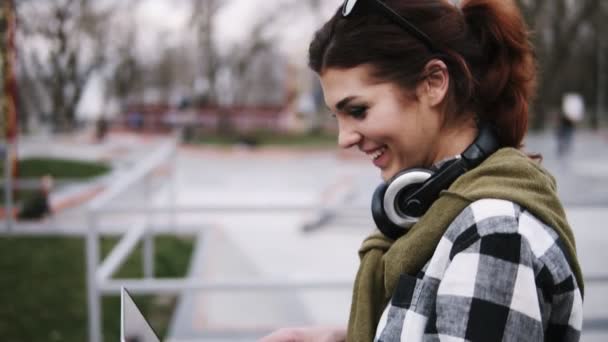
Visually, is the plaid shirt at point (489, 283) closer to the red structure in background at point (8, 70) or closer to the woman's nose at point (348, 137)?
the woman's nose at point (348, 137)

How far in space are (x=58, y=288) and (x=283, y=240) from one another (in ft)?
10.0

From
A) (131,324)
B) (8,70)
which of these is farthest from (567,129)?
(131,324)

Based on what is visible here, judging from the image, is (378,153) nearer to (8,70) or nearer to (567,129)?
(8,70)

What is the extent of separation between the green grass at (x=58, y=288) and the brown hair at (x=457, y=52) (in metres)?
3.69

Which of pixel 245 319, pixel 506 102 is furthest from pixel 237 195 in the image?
pixel 506 102

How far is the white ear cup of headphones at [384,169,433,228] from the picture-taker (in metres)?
1.21

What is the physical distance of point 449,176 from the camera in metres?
1.19

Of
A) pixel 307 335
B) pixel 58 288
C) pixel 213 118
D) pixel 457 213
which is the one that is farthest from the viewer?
pixel 213 118

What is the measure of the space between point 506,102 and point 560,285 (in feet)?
1.43

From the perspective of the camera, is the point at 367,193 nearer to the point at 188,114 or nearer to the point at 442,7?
the point at 442,7

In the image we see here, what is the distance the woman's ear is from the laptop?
672 millimetres

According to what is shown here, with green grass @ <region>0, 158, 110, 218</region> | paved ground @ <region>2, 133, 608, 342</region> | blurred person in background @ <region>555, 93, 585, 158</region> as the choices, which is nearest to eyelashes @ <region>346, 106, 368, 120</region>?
paved ground @ <region>2, 133, 608, 342</region>

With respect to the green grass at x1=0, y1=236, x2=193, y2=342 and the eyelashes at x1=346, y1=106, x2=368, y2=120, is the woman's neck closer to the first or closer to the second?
the eyelashes at x1=346, y1=106, x2=368, y2=120

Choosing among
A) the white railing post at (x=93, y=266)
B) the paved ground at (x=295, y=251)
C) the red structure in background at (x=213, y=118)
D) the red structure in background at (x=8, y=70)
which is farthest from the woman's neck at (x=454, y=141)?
the red structure in background at (x=213, y=118)
